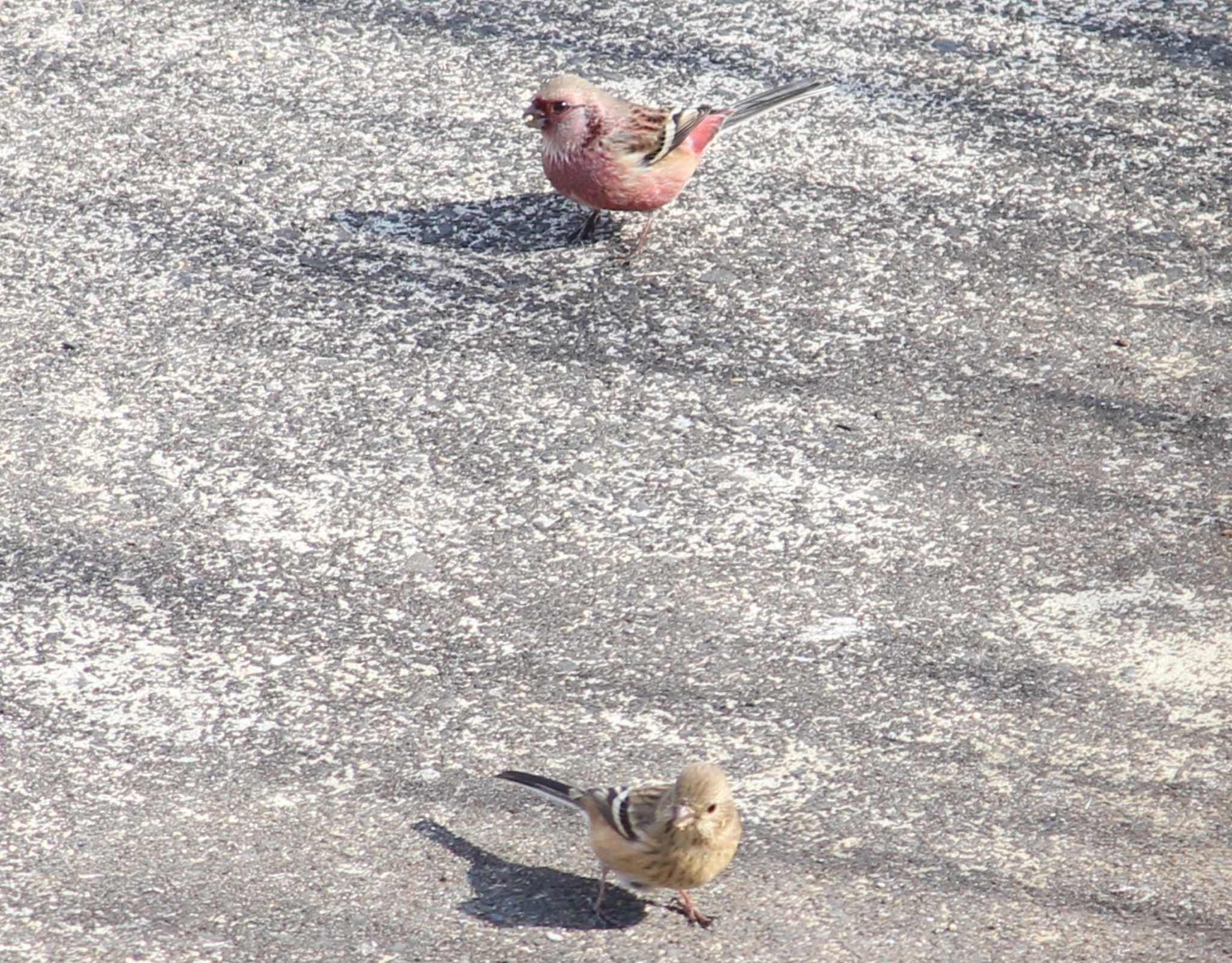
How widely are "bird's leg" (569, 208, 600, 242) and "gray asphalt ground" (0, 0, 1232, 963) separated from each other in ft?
0.34

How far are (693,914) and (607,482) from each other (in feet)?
4.95

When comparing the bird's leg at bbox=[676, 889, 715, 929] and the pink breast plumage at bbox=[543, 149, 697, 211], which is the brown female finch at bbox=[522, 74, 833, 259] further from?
the bird's leg at bbox=[676, 889, 715, 929]

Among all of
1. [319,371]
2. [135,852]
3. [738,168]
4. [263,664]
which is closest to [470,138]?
[738,168]

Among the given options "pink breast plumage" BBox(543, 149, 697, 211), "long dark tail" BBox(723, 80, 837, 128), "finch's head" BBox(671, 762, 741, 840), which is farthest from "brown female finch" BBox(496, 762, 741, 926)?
"long dark tail" BBox(723, 80, 837, 128)

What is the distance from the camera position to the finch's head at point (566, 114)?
5316 mm

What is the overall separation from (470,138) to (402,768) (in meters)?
3.09

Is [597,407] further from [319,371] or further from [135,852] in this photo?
[135,852]

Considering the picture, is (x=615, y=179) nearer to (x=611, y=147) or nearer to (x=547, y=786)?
(x=611, y=147)

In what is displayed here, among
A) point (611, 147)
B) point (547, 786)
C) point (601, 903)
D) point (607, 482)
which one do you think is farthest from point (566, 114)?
point (601, 903)

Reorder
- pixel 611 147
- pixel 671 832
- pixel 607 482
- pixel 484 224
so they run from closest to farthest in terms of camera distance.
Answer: pixel 671 832 → pixel 607 482 → pixel 611 147 → pixel 484 224

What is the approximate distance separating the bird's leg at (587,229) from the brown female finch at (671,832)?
105 inches

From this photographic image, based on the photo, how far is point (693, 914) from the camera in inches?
129

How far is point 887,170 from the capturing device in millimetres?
5730

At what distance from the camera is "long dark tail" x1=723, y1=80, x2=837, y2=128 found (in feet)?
19.2
